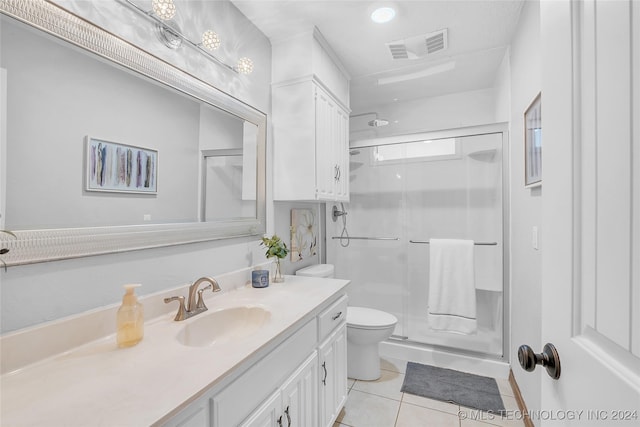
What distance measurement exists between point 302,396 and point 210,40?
172 centimetres

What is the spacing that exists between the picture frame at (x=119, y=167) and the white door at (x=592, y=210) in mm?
1343

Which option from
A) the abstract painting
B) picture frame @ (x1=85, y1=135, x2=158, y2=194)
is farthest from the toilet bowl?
picture frame @ (x1=85, y1=135, x2=158, y2=194)

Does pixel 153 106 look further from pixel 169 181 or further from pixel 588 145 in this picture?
pixel 588 145

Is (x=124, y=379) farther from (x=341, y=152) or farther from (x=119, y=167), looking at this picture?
(x=341, y=152)

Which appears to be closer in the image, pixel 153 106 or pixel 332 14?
pixel 153 106

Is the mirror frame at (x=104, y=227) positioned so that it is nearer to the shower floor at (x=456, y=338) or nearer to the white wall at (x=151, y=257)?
the white wall at (x=151, y=257)

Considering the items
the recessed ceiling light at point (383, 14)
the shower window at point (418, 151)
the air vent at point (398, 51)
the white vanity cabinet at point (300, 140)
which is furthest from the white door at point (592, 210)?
the shower window at point (418, 151)

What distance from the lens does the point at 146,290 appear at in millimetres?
1199

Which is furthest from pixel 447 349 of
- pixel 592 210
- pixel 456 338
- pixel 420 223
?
pixel 592 210

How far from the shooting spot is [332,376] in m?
1.60

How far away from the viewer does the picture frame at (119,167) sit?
102 centimetres

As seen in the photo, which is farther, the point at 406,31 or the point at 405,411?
the point at 406,31

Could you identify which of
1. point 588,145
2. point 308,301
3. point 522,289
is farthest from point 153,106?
point 522,289

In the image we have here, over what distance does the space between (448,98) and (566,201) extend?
2924 mm
